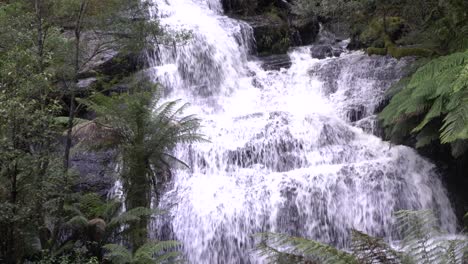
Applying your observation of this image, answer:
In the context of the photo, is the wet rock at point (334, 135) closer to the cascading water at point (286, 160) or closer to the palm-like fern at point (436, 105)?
the cascading water at point (286, 160)

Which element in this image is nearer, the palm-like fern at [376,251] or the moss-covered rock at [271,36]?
the palm-like fern at [376,251]

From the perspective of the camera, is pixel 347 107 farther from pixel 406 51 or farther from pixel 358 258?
pixel 358 258

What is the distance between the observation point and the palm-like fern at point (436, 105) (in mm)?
7056

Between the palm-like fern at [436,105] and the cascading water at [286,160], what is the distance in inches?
50.1

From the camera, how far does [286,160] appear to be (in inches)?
420

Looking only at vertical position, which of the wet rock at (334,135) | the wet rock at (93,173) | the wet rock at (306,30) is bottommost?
the wet rock at (93,173)

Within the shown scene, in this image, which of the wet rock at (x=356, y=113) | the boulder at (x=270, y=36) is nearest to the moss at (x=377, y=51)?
the wet rock at (x=356, y=113)

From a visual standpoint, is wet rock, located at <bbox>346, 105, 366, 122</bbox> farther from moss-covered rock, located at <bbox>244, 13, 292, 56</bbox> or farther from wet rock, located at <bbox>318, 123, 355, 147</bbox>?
moss-covered rock, located at <bbox>244, 13, 292, 56</bbox>

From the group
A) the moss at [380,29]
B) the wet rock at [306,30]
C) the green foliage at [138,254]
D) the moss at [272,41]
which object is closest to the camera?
the green foliage at [138,254]

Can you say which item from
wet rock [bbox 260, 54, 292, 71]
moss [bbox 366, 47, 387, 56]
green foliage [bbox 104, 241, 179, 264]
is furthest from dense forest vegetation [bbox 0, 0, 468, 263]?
wet rock [bbox 260, 54, 292, 71]

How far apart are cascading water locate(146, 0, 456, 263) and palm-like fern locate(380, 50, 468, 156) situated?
127 centimetres

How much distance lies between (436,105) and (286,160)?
3.75 m

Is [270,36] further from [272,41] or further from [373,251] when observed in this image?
[373,251]

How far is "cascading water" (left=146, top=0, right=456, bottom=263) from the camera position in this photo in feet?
29.7
